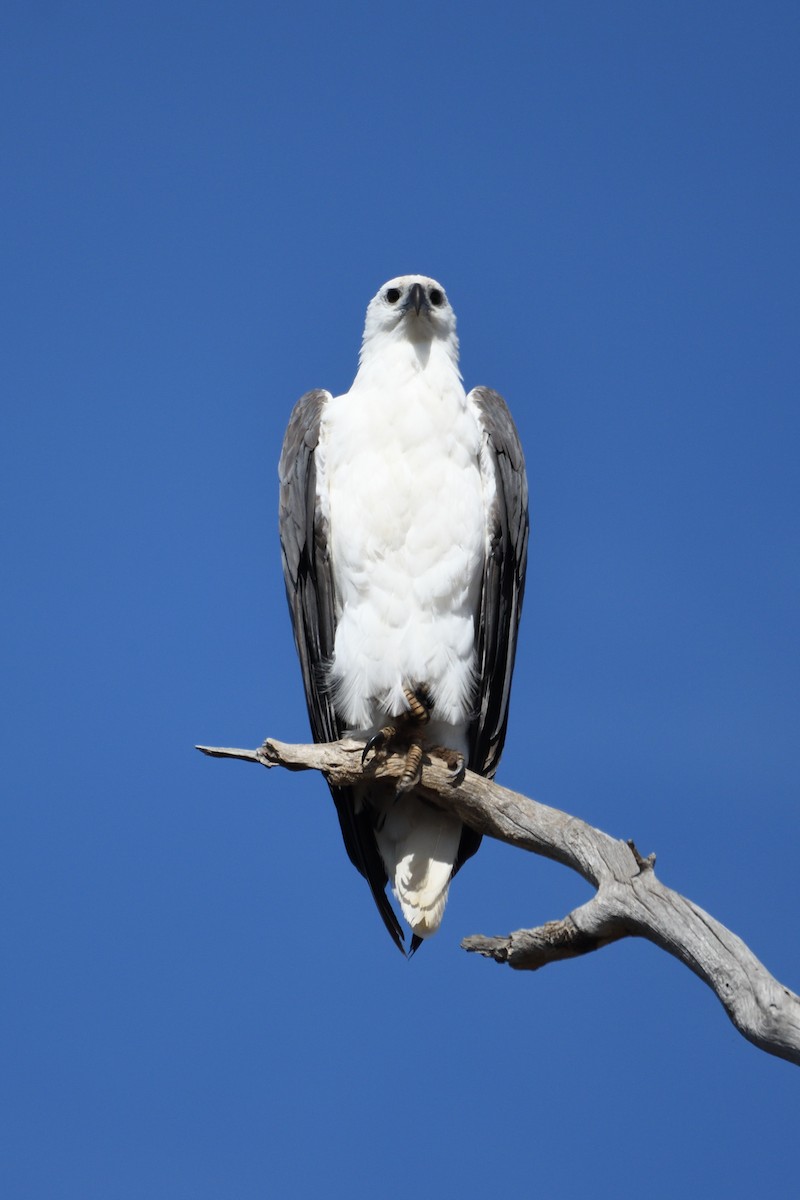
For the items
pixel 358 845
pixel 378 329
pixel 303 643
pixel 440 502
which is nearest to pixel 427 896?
pixel 358 845

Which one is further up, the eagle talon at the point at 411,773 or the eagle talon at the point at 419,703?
the eagle talon at the point at 419,703

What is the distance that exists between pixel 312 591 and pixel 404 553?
59 centimetres

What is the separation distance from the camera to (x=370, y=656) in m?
6.55

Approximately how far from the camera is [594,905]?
5273mm

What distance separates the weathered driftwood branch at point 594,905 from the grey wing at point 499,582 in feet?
1.67

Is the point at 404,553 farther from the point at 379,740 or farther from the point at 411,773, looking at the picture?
the point at 411,773

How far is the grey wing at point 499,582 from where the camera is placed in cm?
677

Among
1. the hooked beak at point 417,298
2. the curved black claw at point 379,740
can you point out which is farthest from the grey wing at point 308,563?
the hooked beak at point 417,298

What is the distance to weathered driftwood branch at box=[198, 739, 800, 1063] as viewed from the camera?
4648 mm

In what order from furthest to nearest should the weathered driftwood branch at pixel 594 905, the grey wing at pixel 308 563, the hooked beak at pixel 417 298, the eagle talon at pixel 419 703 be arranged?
1. the hooked beak at pixel 417 298
2. the grey wing at pixel 308 563
3. the eagle talon at pixel 419 703
4. the weathered driftwood branch at pixel 594 905

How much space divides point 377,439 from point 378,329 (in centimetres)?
84

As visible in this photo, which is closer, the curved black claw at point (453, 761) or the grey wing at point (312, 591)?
the curved black claw at point (453, 761)

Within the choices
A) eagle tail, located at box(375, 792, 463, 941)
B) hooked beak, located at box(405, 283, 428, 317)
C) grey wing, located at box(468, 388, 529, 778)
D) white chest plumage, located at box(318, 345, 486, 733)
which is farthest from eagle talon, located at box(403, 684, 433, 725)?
hooked beak, located at box(405, 283, 428, 317)

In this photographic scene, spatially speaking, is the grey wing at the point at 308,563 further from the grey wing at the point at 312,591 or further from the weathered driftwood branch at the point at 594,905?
the weathered driftwood branch at the point at 594,905
